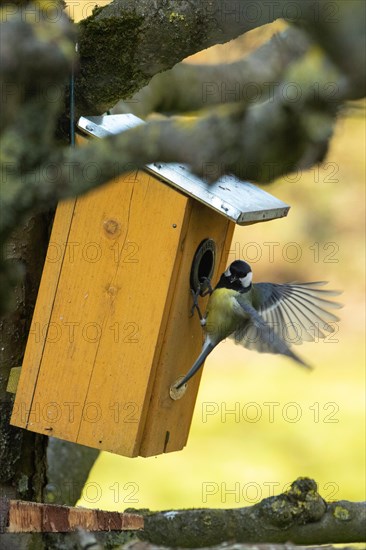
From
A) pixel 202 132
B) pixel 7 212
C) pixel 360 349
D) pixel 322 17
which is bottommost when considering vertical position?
pixel 360 349

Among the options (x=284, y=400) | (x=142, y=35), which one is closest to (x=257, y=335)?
(x=142, y=35)

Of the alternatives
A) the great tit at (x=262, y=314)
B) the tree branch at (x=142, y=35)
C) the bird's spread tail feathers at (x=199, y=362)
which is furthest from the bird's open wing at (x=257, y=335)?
the tree branch at (x=142, y=35)

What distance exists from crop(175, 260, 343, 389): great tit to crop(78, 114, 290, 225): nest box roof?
12.5 inches

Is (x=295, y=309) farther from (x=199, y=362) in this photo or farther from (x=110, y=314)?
(x=110, y=314)

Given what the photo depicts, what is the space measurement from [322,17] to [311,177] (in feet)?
25.6

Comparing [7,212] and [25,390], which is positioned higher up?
[7,212]

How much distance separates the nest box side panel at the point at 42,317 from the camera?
10.1 ft

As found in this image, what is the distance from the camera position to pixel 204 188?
2.95 metres

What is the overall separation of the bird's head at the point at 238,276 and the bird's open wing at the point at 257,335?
0.20 ft

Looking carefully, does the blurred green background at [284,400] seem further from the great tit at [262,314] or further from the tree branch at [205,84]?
the great tit at [262,314]

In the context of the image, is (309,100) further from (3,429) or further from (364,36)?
(3,429)

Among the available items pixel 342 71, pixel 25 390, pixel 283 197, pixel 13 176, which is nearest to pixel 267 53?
pixel 25 390

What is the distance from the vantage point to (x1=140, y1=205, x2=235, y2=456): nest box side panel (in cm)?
306

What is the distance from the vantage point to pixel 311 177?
29.8ft
